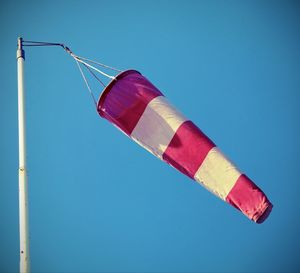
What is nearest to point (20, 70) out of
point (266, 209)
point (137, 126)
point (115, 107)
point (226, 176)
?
point (115, 107)

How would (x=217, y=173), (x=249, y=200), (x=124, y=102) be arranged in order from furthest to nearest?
(x=124, y=102)
(x=217, y=173)
(x=249, y=200)

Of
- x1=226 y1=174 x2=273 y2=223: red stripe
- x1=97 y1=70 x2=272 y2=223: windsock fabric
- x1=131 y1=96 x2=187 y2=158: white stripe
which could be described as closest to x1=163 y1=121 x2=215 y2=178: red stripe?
x1=97 y1=70 x2=272 y2=223: windsock fabric

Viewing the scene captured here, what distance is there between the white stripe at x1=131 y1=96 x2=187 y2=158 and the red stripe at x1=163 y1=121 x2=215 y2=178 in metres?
0.13

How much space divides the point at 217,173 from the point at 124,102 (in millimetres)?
1550

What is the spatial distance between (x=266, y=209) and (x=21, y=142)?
3002 mm

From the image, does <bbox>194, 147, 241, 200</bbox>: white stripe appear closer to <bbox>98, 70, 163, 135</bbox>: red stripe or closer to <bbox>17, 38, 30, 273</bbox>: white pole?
<bbox>98, 70, 163, 135</bbox>: red stripe

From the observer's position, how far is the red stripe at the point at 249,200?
3.48 meters

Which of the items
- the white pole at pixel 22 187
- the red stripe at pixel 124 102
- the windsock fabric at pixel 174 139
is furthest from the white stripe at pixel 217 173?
the white pole at pixel 22 187

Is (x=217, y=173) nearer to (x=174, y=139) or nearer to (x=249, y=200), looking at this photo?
(x=249, y=200)

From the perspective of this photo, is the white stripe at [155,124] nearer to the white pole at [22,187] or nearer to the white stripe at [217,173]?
A: the white stripe at [217,173]

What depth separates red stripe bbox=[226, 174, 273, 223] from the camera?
3.48m

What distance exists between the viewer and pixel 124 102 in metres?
4.12

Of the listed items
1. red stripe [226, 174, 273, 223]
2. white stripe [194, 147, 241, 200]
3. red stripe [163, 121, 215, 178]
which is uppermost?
red stripe [163, 121, 215, 178]

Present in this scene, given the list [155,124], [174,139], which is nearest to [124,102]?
[155,124]
